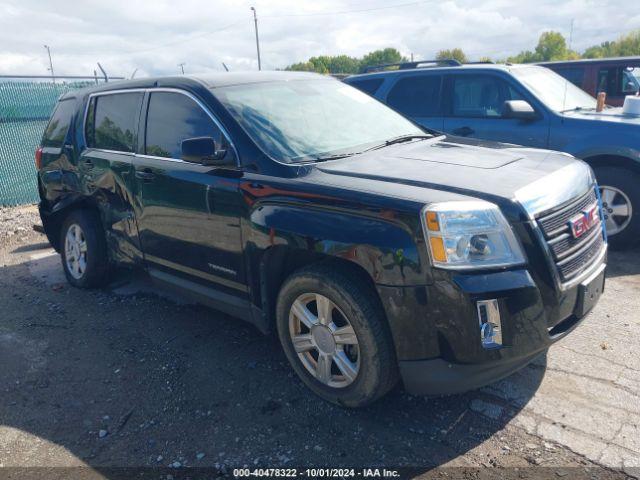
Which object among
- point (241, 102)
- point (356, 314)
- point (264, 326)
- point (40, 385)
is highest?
point (241, 102)

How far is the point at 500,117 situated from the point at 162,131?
3.86 metres

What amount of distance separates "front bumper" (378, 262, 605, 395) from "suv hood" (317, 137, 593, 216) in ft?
1.36

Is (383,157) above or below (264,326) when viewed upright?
above

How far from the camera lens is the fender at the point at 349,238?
100 inches

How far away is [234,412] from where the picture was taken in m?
3.12

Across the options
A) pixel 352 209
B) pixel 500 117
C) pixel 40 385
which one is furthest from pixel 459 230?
pixel 500 117

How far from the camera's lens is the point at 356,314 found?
2758 millimetres

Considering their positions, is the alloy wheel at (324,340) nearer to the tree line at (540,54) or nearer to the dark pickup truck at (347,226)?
the dark pickup truck at (347,226)

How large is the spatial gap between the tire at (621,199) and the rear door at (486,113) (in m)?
0.72

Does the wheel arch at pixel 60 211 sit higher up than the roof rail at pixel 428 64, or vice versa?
the roof rail at pixel 428 64

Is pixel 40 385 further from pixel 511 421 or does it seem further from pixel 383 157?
pixel 511 421

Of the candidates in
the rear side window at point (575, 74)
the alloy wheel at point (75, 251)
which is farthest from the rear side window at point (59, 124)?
the rear side window at point (575, 74)

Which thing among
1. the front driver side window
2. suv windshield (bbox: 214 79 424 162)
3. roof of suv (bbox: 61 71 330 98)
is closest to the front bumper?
suv windshield (bbox: 214 79 424 162)

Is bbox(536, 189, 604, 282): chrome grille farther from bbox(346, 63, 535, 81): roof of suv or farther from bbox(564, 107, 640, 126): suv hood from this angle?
bbox(346, 63, 535, 81): roof of suv
